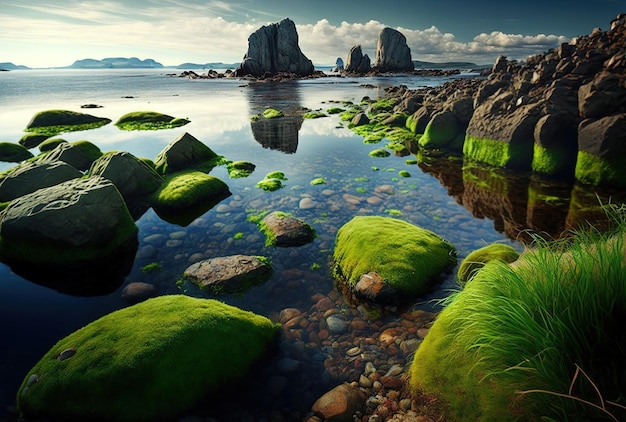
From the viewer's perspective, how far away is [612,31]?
61.7 feet

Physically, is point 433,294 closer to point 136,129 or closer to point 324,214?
point 324,214

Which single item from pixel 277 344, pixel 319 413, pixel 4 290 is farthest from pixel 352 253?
pixel 4 290

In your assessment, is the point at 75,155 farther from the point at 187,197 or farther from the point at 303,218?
the point at 303,218

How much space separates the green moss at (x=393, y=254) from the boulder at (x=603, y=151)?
26.6ft

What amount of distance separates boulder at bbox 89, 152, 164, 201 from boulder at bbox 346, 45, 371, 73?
156 metres

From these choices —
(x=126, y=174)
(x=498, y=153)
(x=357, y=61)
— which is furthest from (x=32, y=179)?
(x=357, y=61)

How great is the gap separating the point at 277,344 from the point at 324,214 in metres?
5.75

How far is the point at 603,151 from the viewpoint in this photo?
1185 centimetres

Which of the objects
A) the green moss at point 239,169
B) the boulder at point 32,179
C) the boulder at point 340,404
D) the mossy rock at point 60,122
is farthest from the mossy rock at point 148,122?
the boulder at point 340,404

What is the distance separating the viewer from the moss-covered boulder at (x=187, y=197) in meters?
11.5

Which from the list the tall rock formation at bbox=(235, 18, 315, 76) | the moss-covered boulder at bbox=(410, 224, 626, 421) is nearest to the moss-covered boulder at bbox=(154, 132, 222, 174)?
the moss-covered boulder at bbox=(410, 224, 626, 421)

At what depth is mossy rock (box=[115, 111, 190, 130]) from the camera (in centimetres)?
2931

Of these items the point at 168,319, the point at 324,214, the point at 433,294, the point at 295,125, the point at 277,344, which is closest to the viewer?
the point at 168,319

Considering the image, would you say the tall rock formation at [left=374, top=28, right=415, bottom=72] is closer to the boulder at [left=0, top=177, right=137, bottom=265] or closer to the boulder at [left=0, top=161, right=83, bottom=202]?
the boulder at [left=0, top=161, right=83, bottom=202]
